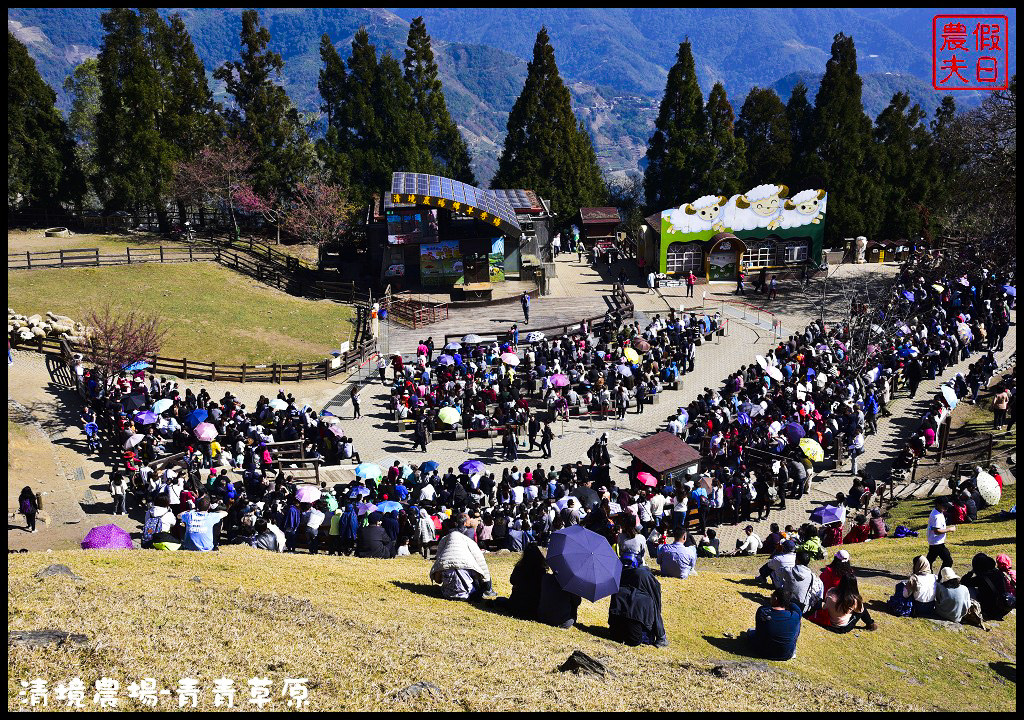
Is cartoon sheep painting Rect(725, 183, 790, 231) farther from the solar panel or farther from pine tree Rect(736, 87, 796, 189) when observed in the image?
the solar panel

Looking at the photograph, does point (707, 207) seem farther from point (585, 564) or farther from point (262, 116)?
point (585, 564)

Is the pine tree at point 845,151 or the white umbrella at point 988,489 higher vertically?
the pine tree at point 845,151

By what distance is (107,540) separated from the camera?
1529cm

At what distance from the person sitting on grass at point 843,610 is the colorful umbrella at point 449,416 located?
47.3 feet

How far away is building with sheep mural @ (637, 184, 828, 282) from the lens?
47406 millimetres

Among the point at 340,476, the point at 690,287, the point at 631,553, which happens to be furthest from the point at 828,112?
the point at 631,553

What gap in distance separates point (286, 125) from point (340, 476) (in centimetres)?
3676

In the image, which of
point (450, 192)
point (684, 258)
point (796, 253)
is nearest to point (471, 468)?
point (450, 192)

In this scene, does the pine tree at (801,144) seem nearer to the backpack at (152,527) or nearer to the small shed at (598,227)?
the small shed at (598,227)

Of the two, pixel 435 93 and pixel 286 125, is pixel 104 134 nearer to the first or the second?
pixel 286 125

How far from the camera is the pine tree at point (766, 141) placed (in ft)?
186

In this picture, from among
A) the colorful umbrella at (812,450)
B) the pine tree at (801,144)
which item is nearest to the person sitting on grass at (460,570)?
the colorful umbrella at (812,450)

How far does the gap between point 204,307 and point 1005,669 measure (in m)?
35.2

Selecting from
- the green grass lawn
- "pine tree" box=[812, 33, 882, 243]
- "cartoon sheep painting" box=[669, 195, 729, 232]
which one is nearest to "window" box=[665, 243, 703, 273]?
"cartoon sheep painting" box=[669, 195, 729, 232]
